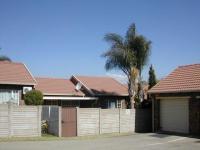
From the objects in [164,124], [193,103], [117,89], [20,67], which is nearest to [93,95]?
[117,89]

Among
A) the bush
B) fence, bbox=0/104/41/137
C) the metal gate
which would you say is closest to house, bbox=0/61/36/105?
the bush

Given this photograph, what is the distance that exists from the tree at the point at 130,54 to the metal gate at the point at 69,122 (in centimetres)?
968

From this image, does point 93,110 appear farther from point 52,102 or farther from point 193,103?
point 52,102

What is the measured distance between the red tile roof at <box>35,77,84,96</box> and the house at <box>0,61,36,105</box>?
378cm

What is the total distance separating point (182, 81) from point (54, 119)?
9.97 meters

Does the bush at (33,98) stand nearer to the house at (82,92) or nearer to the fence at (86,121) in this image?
the house at (82,92)

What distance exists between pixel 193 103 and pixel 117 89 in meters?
17.7

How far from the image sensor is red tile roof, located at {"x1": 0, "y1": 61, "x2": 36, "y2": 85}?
3369 cm

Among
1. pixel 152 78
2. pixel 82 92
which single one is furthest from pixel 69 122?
pixel 152 78

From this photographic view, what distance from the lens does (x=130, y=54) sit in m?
35.4

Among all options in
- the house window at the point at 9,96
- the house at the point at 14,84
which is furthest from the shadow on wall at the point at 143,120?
the house window at the point at 9,96

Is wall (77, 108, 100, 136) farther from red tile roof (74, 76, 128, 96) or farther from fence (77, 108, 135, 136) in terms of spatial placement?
red tile roof (74, 76, 128, 96)

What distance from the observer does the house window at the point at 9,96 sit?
33.1 meters

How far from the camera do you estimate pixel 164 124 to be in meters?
30.6
